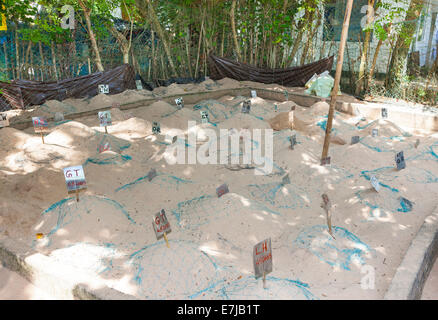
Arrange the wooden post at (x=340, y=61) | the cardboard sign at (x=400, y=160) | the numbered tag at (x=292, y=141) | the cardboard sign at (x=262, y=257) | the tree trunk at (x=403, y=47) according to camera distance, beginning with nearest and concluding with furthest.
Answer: the cardboard sign at (x=262, y=257)
the wooden post at (x=340, y=61)
the cardboard sign at (x=400, y=160)
the numbered tag at (x=292, y=141)
the tree trunk at (x=403, y=47)

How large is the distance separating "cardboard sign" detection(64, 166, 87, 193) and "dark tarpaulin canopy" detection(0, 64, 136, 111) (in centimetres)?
487

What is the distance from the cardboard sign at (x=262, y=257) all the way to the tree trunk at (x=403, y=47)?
6.83 m

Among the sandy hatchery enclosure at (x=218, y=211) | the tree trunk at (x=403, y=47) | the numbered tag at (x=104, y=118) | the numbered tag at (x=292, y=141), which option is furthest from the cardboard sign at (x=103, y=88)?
the tree trunk at (x=403, y=47)

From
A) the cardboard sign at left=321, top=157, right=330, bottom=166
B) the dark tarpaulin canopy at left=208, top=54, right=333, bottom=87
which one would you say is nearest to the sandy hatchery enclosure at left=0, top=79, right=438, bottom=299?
the cardboard sign at left=321, top=157, right=330, bottom=166

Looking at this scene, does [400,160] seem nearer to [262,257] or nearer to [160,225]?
[262,257]

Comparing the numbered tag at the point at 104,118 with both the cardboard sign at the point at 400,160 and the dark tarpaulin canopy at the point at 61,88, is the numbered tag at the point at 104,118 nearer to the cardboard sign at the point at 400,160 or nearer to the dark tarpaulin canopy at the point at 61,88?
the dark tarpaulin canopy at the point at 61,88

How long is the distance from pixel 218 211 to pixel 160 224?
0.79 m

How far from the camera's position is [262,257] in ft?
6.90

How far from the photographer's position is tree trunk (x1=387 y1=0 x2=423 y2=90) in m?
7.54

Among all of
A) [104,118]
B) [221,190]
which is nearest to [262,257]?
[221,190]

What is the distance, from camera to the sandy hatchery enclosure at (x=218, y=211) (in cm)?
239

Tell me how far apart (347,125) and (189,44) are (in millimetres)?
5679

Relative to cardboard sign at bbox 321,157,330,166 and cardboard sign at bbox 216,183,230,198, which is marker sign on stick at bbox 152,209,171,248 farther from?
cardboard sign at bbox 321,157,330,166
